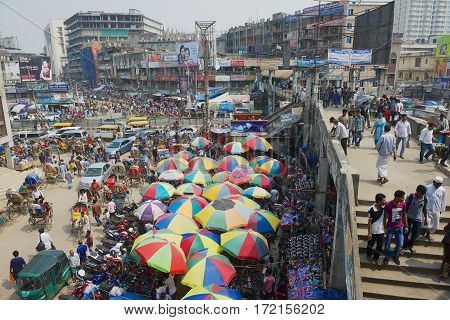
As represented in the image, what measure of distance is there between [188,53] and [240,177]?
126ft

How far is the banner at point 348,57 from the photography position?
69.1 ft

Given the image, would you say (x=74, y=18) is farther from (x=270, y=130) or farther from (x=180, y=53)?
(x=270, y=130)

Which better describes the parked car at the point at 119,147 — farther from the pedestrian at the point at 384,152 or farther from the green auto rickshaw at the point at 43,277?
the pedestrian at the point at 384,152

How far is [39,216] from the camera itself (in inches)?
561

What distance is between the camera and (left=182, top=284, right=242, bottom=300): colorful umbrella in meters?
7.29

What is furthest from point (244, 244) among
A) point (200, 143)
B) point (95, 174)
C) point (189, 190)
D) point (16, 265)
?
point (200, 143)

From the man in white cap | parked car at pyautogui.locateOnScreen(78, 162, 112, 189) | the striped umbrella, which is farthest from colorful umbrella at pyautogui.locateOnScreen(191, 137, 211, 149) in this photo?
the man in white cap

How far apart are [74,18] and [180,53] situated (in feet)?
260

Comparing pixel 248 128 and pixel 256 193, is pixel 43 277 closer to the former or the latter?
pixel 256 193

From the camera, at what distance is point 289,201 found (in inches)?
553

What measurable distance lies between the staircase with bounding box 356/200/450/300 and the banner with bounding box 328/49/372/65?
16194 millimetres

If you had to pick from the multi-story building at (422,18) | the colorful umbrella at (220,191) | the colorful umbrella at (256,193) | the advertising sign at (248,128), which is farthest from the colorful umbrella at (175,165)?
the multi-story building at (422,18)

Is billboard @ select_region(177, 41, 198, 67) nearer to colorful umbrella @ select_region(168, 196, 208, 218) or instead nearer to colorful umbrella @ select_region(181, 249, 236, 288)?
colorful umbrella @ select_region(168, 196, 208, 218)

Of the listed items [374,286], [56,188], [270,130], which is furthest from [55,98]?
[374,286]
